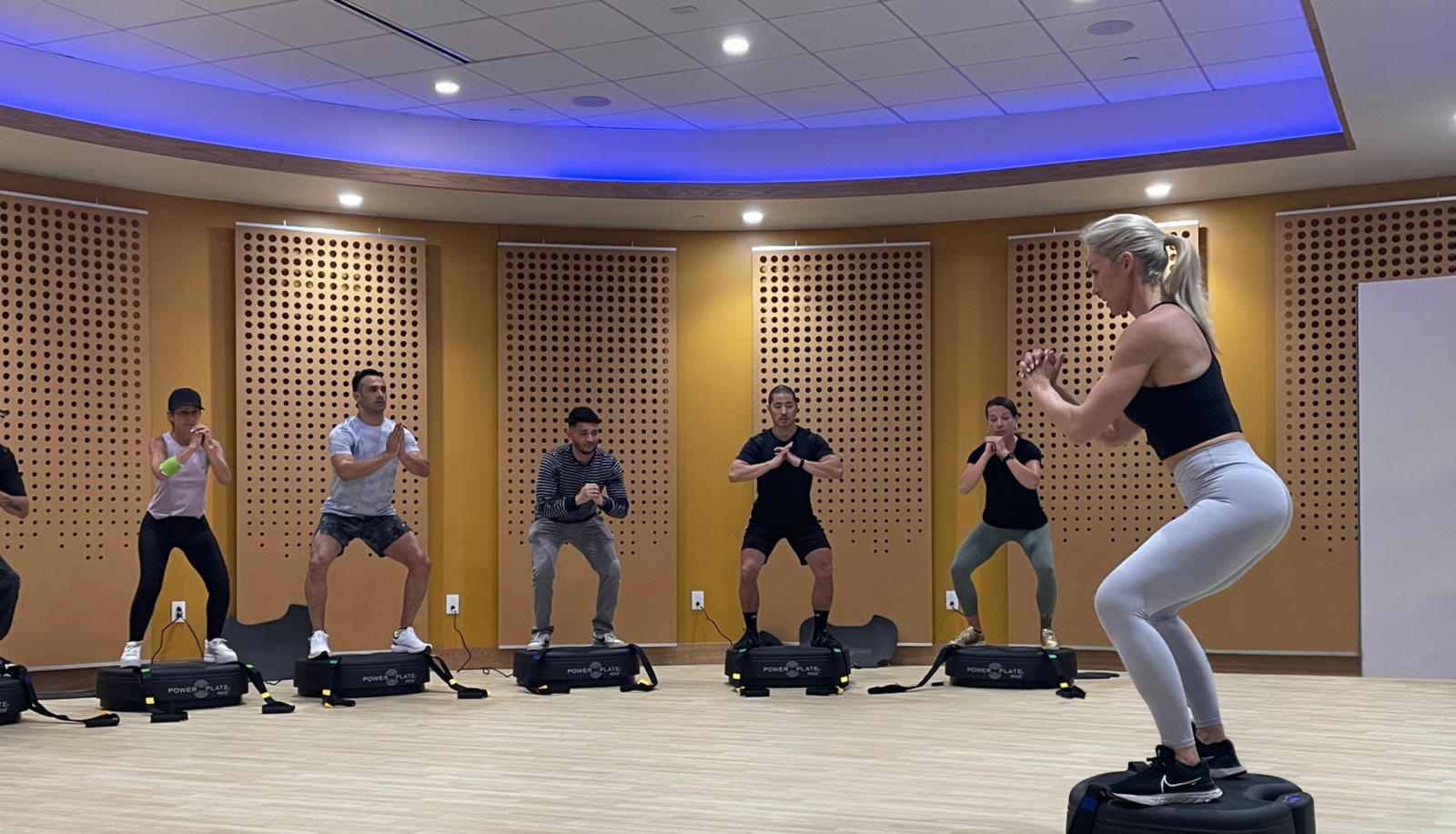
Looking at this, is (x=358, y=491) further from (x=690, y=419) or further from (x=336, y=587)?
(x=690, y=419)

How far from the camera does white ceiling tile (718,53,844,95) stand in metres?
6.68

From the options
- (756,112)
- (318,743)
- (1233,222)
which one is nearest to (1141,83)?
(1233,222)

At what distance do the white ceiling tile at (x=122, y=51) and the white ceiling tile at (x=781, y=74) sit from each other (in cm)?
293

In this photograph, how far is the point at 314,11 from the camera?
588 cm

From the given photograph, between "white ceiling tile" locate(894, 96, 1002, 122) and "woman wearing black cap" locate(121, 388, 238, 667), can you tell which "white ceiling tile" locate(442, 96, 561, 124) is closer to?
"white ceiling tile" locate(894, 96, 1002, 122)

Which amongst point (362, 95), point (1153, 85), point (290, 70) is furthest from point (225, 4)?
point (1153, 85)

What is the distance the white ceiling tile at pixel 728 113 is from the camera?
24.6 ft

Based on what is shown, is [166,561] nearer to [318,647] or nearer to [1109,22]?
[318,647]

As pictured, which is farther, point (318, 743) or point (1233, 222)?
point (1233, 222)

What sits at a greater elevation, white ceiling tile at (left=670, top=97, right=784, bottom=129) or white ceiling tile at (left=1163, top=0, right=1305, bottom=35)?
white ceiling tile at (left=670, top=97, right=784, bottom=129)

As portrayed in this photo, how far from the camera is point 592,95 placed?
287 inches

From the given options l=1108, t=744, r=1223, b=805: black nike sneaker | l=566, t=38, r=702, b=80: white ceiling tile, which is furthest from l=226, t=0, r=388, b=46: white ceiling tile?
l=1108, t=744, r=1223, b=805: black nike sneaker

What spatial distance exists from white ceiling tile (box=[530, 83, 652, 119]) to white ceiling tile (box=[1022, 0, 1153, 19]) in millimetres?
2432

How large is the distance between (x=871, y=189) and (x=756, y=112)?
86 centimetres
